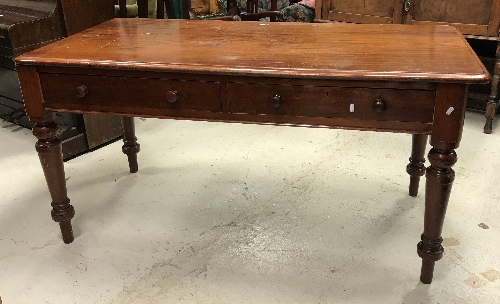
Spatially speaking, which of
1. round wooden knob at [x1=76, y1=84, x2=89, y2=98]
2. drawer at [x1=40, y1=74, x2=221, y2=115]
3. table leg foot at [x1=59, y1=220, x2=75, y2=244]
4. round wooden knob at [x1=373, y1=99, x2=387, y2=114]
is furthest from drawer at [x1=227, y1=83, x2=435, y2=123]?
table leg foot at [x1=59, y1=220, x2=75, y2=244]

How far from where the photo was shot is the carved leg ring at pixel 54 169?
1.82 m

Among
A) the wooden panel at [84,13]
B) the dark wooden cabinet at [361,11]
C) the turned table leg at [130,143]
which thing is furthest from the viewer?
the dark wooden cabinet at [361,11]

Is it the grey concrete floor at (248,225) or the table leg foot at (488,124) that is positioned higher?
the table leg foot at (488,124)

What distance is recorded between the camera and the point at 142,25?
216 centimetres

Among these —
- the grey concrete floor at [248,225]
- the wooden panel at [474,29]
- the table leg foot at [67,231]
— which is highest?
the wooden panel at [474,29]

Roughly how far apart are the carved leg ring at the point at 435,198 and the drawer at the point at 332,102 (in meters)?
0.14

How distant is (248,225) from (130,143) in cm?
82

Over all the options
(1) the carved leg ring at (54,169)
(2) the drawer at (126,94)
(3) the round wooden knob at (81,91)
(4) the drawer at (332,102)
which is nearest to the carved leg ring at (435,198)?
(4) the drawer at (332,102)

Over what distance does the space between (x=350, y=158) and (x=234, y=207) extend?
2.67 feet

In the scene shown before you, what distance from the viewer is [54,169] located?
6.18 ft

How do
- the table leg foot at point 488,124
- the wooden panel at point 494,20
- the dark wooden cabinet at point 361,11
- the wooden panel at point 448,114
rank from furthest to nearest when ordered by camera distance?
the dark wooden cabinet at point 361,11 < the table leg foot at point 488,124 < the wooden panel at point 494,20 < the wooden panel at point 448,114

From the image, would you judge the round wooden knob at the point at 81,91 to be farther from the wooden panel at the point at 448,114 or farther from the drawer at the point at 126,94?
the wooden panel at the point at 448,114

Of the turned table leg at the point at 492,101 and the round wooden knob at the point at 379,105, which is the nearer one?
the round wooden knob at the point at 379,105

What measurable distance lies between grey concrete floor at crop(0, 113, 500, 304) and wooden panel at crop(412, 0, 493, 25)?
2.31 feet
